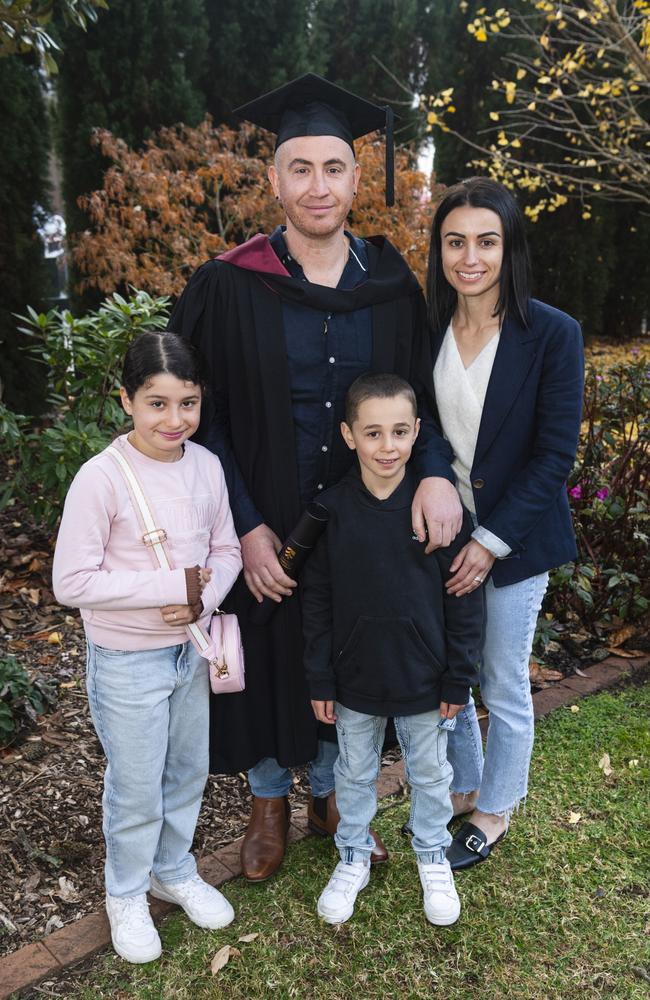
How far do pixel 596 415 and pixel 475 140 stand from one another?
24.8 ft

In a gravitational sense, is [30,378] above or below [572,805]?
above

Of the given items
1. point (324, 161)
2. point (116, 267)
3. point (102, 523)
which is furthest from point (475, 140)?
point (102, 523)

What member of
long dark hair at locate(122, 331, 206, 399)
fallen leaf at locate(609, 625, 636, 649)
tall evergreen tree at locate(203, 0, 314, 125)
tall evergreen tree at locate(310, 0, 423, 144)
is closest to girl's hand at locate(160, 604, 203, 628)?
long dark hair at locate(122, 331, 206, 399)

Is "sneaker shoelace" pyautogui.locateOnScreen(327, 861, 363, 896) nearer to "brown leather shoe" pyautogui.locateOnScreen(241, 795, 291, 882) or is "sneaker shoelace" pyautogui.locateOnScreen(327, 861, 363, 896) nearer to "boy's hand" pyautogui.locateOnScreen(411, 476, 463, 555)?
"brown leather shoe" pyautogui.locateOnScreen(241, 795, 291, 882)

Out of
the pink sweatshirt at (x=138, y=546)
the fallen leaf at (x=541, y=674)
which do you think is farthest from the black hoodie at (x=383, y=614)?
the fallen leaf at (x=541, y=674)

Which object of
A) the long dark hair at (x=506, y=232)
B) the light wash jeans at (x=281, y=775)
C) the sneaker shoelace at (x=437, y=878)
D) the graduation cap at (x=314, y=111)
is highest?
the graduation cap at (x=314, y=111)

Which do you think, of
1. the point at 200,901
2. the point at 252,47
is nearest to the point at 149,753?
the point at 200,901

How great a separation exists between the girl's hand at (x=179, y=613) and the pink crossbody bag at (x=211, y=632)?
50mm

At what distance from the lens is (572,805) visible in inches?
126

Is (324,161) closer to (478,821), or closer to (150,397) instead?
(150,397)

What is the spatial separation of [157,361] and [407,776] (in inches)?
56.3

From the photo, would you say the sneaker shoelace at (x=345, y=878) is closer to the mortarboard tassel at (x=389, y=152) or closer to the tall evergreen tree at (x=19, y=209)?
the mortarboard tassel at (x=389, y=152)

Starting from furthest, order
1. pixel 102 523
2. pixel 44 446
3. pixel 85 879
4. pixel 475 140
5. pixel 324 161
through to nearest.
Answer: pixel 475 140 < pixel 44 446 < pixel 85 879 < pixel 324 161 < pixel 102 523

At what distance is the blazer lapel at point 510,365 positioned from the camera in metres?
2.51
